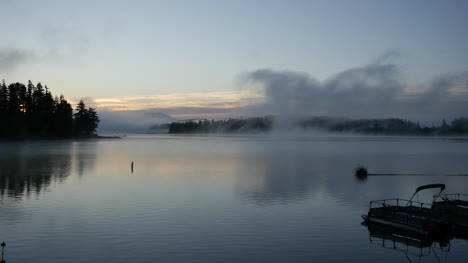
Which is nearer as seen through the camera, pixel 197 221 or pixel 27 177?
pixel 197 221

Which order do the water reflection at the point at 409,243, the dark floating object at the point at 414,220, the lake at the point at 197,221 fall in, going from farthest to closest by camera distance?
the dark floating object at the point at 414,220 → the water reflection at the point at 409,243 → the lake at the point at 197,221

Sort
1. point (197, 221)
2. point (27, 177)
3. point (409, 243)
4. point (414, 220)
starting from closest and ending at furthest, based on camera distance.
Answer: point (409, 243) < point (414, 220) < point (197, 221) < point (27, 177)

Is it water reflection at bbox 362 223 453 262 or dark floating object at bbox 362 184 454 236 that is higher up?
dark floating object at bbox 362 184 454 236

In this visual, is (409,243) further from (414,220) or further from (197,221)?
(197,221)

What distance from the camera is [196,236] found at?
102 ft

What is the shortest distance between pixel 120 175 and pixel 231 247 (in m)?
50.1

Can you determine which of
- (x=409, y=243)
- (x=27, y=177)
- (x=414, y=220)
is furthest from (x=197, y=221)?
(x=27, y=177)

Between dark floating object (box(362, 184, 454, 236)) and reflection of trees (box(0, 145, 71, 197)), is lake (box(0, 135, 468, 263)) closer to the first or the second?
reflection of trees (box(0, 145, 71, 197))

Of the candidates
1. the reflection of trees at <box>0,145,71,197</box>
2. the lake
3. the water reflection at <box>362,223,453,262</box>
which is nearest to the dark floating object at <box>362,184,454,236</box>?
the water reflection at <box>362,223,453,262</box>

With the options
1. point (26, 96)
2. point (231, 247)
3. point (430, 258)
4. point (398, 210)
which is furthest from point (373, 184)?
point (26, 96)

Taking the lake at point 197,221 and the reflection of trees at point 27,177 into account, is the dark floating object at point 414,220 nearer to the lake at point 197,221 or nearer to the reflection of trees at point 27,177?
the lake at point 197,221

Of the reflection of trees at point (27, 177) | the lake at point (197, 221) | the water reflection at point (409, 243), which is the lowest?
the water reflection at point (409, 243)

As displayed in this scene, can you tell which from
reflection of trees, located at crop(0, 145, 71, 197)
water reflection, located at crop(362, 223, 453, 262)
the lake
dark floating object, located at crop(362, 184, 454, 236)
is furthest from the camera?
reflection of trees, located at crop(0, 145, 71, 197)

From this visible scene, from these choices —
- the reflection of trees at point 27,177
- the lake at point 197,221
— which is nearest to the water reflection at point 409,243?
the lake at point 197,221
